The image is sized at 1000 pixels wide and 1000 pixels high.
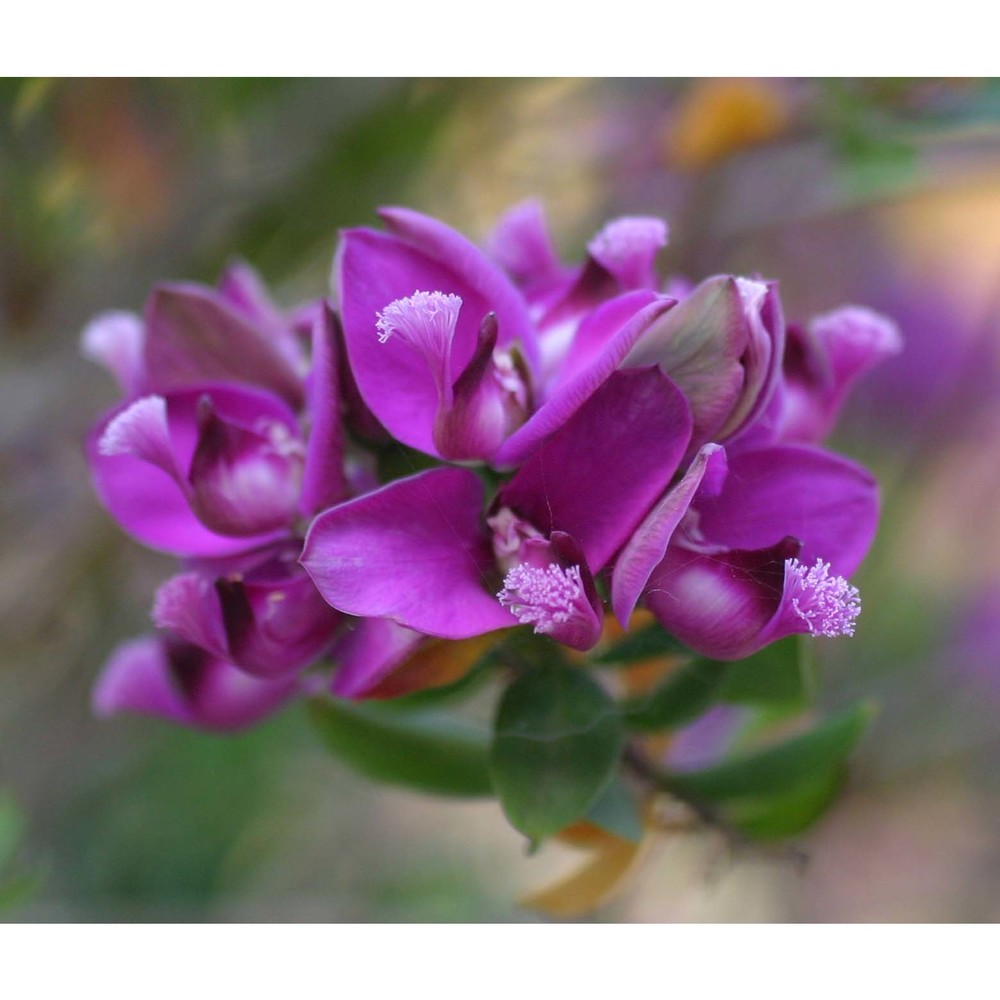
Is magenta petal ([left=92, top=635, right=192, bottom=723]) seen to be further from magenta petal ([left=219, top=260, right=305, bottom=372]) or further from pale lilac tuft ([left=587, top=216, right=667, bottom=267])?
pale lilac tuft ([left=587, top=216, right=667, bottom=267])

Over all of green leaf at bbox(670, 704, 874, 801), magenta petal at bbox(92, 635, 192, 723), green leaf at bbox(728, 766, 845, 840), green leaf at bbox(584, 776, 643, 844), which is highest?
magenta petal at bbox(92, 635, 192, 723)

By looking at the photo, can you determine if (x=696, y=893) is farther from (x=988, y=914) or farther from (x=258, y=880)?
(x=258, y=880)

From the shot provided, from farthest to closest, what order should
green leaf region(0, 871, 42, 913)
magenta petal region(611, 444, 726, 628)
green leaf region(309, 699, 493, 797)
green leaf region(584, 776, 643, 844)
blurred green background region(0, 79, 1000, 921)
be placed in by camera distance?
blurred green background region(0, 79, 1000, 921) < green leaf region(0, 871, 42, 913) < green leaf region(309, 699, 493, 797) < green leaf region(584, 776, 643, 844) < magenta petal region(611, 444, 726, 628)

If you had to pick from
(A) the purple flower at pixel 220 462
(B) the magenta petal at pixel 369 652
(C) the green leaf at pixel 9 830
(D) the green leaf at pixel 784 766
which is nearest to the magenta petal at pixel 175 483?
(A) the purple flower at pixel 220 462

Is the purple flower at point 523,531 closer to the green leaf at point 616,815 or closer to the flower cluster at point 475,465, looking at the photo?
the flower cluster at point 475,465

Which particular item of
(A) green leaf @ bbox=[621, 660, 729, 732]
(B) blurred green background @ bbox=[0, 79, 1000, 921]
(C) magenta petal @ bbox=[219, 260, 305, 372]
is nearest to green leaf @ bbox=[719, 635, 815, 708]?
(A) green leaf @ bbox=[621, 660, 729, 732]

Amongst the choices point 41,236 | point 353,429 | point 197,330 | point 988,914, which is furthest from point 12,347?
point 988,914

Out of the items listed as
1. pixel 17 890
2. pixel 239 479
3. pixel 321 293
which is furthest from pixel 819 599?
pixel 321 293

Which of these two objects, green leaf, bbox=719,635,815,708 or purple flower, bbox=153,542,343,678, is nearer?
purple flower, bbox=153,542,343,678
